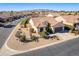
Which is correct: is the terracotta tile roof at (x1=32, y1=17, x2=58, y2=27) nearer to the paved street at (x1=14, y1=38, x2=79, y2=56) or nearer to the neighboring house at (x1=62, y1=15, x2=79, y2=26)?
the neighboring house at (x1=62, y1=15, x2=79, y2=26)

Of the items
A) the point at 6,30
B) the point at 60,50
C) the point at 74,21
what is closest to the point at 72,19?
the point at 74,21

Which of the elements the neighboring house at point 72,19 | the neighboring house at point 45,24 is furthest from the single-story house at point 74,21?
the neighboring house at point 45,24

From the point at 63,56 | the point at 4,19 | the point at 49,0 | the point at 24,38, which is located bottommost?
the point at 63,56

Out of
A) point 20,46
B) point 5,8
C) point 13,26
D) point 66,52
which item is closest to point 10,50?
point 20,46

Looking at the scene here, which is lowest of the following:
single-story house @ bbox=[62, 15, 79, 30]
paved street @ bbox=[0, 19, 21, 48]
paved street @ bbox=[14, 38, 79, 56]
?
paved street @ bbox=[14, 38, 79, 56]

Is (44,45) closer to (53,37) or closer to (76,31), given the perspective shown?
(53,37)

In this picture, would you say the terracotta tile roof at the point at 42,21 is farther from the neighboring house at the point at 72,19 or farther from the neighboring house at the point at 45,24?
the neighboring house at the point at 72,19

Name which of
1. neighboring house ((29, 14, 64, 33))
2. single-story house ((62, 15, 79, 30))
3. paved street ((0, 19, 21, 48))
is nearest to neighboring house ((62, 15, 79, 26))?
single-story house ((62, 15, 79, 30))
